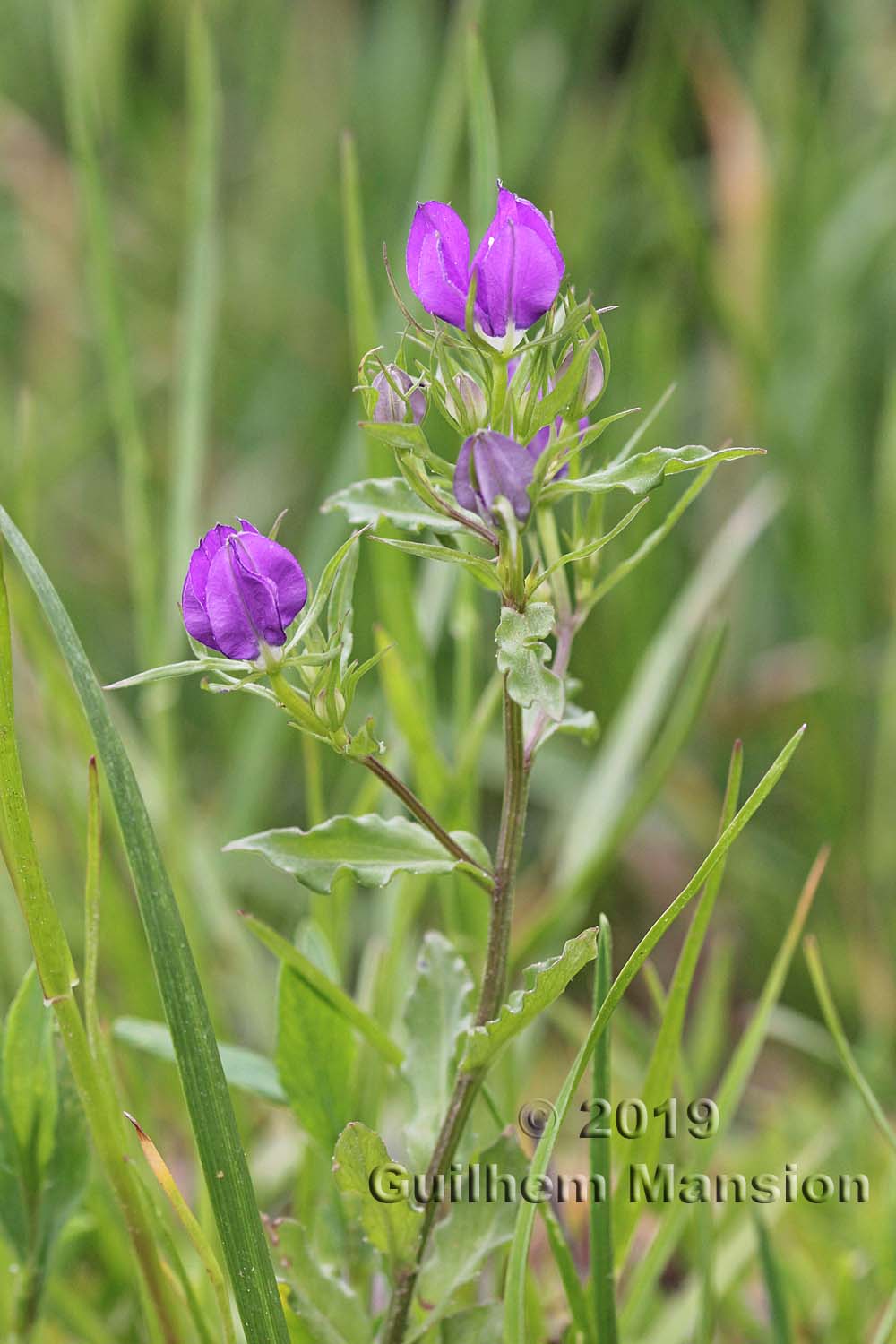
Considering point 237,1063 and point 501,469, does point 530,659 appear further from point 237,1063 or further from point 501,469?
point 237,1063

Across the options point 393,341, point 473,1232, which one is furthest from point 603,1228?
point 393,341

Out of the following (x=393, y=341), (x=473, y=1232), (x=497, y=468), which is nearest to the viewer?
(x=497, y=468)

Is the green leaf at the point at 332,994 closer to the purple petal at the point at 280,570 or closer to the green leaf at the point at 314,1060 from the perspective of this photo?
the green leaf at the point at 314,1060

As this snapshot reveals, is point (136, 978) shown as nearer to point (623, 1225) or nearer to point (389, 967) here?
point (389, 967)

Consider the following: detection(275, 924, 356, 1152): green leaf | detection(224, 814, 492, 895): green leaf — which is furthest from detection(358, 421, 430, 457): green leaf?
detection(275, 924, 356, 1152): green leaf

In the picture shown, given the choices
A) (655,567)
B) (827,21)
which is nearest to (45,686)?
(655,567)

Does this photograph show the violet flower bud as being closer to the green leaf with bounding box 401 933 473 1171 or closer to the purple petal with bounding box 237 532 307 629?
the purple petal with bounding box 237 532 307 629

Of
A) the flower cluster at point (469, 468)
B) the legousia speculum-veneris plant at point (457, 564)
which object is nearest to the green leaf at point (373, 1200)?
the legousia speculum-veneris plant at point (457, 564)
